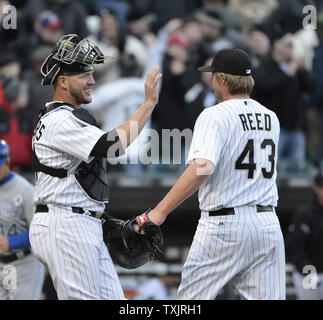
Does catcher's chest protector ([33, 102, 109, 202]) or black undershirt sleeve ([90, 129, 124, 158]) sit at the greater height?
black undershirt sleeve ([90, 129, 124, 158])

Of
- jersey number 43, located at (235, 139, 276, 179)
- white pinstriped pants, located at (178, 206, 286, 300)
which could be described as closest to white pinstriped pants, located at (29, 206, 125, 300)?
white pinstriped pants, located at (178, 206, 286, 300)

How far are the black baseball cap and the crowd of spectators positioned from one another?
4024 millimetres

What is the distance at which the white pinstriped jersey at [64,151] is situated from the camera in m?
5.00

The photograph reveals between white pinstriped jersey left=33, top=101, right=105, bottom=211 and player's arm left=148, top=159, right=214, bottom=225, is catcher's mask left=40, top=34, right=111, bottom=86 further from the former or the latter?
player's arm left=148, top=159, right=214, bottom=225

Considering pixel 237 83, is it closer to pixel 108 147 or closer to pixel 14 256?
pixel 108 147

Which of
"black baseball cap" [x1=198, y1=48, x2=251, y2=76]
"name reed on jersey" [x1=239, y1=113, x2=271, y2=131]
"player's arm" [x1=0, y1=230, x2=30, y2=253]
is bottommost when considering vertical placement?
"player's arm" [x1=0, y1=230, x2=30, y2=253]

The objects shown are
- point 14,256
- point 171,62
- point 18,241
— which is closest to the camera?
point 18,241

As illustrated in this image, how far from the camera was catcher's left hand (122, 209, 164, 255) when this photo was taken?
198 inches

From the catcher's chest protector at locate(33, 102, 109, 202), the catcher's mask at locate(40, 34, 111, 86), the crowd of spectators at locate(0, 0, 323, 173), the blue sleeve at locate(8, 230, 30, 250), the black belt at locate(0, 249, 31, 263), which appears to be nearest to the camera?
the catcher's chest protector at locate(33, 102, 109, 202)

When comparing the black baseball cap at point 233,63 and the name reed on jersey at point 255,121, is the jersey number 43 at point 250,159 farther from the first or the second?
the black baseball cap at point 233,63

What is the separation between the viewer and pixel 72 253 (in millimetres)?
5035

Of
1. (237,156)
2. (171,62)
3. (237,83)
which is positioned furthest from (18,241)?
(171,62)

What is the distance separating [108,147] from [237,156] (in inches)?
29.1
